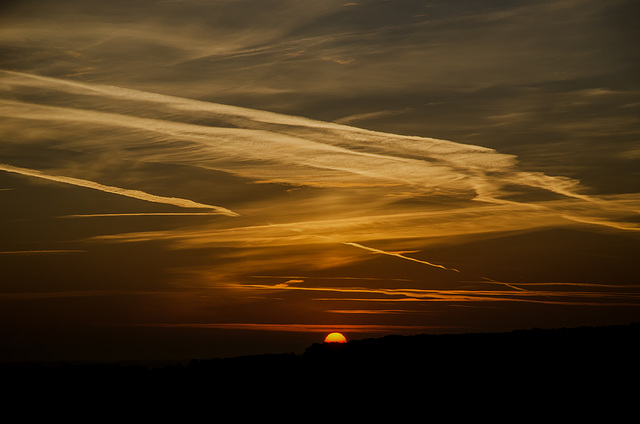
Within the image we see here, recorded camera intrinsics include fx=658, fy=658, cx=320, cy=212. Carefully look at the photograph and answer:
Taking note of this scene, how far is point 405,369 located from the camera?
23969mm

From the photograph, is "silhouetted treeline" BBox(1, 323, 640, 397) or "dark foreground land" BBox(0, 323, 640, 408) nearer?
"dark foreground land" BBox(0, 323, 640, 408)

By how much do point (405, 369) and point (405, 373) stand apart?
1.66 feet

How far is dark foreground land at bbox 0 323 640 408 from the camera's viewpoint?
21.0 metres

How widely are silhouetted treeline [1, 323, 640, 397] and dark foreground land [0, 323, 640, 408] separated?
35mm

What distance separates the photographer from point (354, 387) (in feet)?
74.1

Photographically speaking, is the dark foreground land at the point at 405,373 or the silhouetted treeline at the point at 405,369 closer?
the dark foreground land at the point at 405,373

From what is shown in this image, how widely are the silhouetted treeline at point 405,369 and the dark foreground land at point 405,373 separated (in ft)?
0.12

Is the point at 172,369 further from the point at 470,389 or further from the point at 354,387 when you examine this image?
the point at 470,389

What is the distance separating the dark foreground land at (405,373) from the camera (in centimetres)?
2105

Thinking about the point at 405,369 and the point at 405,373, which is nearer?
the point at 405,373

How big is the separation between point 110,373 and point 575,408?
725 inches

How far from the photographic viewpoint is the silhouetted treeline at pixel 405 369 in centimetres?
2178

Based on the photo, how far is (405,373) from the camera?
23.5 meters

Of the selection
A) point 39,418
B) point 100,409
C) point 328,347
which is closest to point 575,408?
point 328,347
